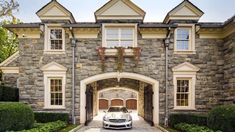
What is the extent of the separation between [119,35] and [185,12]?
447 centimetres

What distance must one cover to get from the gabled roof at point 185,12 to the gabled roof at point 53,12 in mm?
6679

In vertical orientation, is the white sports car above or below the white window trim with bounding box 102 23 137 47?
below

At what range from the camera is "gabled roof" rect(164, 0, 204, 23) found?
1811 centimetres

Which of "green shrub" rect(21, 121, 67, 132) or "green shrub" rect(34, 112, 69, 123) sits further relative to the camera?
"green shrub" rect(34, 112, 69, 123)

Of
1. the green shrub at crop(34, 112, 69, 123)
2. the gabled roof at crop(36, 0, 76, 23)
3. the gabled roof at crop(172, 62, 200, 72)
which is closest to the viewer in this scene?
the green shrub at crop(34, 112, 69, 123)

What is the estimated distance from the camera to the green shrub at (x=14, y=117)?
11883mm

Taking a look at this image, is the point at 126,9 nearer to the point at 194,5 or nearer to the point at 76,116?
the point at 194,5

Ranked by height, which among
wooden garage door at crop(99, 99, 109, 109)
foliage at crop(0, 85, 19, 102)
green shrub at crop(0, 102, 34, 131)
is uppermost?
foliage at crop(0, 85, 19, 102)

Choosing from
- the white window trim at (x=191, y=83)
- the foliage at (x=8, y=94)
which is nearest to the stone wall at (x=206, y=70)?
the white window trim at (x=191, y=83)

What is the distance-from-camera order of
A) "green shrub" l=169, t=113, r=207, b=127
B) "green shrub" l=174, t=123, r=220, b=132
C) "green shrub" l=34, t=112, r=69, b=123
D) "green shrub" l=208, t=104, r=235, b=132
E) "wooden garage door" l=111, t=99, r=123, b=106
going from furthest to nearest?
1. "wooden garage door" l=111, t=99, r=123, b=106
2. "green shrub" l=34, t=112, r=69, b=123
3. "green shrub" l=169, t=113, r=207, b=127
4. "green shrub" l=174, t=123, r=220, b=132
5. "green shrub" l=208, t=104, r=235, b=132

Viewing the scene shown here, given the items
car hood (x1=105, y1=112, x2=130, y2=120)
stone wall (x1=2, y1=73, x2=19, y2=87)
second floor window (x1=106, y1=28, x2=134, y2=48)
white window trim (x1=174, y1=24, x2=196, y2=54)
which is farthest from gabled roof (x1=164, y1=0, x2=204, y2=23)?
stone wall (x1=2, y1=73, x2=19, y2=87)

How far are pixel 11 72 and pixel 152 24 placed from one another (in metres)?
10.8

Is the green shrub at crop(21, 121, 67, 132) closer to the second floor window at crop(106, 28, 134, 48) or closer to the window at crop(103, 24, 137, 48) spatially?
the window at crop(103, 24, 137, 48)

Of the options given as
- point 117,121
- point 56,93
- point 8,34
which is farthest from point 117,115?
point 8,34
